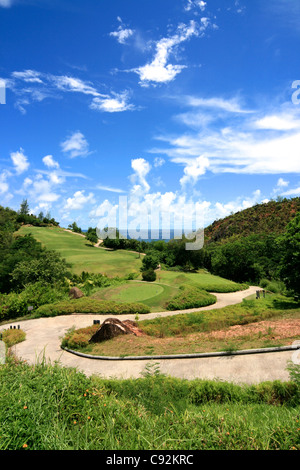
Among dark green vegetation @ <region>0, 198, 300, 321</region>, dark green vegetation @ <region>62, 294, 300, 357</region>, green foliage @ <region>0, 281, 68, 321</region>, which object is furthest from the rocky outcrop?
green foliage @ <region>0, 281, 68, 321</region>

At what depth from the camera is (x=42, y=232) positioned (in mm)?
89438

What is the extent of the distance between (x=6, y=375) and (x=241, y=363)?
25.4ft

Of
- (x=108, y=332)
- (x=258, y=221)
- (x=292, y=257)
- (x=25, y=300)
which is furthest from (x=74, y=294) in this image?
(x=258, y=221)

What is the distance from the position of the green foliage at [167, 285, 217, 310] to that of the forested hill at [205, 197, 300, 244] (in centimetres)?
3871

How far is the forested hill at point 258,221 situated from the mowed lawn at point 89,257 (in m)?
25.7

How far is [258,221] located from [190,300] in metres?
53.2

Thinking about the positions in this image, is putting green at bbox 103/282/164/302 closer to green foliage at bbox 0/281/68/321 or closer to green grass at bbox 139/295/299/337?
green foliage at bbox 0/281/68/321

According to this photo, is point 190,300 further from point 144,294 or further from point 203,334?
point 203,334

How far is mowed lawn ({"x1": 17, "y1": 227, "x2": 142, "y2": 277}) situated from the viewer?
165ft

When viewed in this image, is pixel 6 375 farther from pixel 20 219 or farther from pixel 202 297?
pixel 20 219

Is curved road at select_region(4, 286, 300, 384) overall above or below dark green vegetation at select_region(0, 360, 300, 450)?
below

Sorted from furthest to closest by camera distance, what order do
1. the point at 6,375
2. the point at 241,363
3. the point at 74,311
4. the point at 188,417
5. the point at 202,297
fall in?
the point at 202,297 < the point at 74,311 < the point at 241,363 < the point at 6,375 < the point at 188,417

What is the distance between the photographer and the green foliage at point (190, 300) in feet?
77.9
